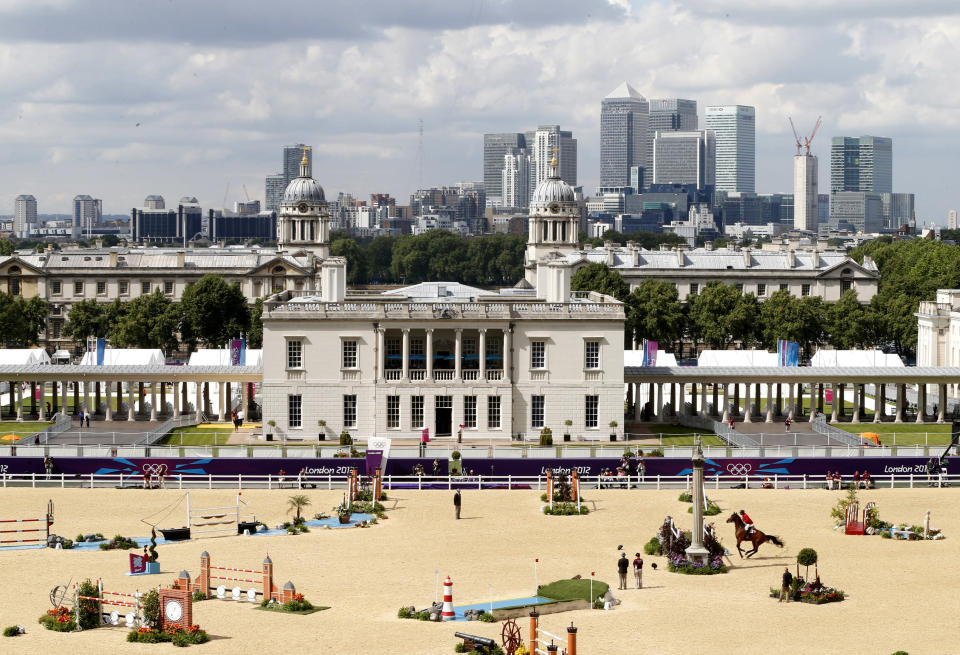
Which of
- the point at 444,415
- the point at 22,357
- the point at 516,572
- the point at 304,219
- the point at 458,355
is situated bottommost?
the point at 516,572

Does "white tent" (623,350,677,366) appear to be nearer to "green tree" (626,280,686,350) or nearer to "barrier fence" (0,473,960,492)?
"green tree" (626,280,686,350)

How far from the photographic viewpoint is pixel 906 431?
294 feet

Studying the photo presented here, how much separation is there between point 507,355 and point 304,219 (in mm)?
90515

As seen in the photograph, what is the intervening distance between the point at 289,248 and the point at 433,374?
289ft

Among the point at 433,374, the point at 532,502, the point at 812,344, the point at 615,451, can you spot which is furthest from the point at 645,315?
the point at 532,502

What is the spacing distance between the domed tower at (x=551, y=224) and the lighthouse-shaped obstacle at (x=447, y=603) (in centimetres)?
11555

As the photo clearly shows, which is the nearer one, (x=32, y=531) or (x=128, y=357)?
(x=32, y=531)

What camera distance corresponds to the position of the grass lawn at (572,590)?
47.1 meters

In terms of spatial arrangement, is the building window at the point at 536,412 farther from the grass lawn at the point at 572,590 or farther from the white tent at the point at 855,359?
the grass lawn at the point at 572,590

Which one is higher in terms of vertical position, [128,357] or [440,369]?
[440,369]

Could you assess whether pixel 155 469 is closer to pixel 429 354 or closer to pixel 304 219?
pixel 429 354

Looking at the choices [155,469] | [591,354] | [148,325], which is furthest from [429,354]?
[148,325]

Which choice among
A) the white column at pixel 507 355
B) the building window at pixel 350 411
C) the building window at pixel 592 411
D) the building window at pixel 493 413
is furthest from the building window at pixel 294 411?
the building window at pixel 592 411

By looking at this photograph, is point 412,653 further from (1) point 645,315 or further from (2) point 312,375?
(1) point 645,315
